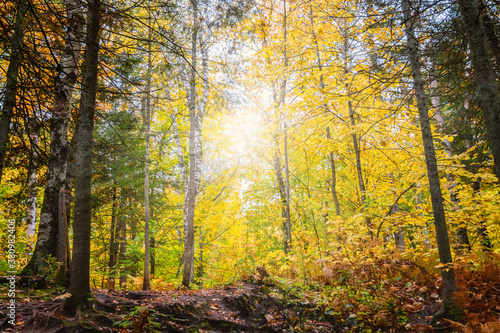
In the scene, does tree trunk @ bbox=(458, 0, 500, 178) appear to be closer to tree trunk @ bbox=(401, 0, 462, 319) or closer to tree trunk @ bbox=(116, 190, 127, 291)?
tree trunk @ bbox=(401, 0, 462, 319)

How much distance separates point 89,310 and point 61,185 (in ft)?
10.2

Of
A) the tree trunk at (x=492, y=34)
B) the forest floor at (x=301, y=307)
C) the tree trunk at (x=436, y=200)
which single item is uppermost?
the tree trunk at (x=492, y=34)

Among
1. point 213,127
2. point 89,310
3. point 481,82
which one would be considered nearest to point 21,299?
point 89,310

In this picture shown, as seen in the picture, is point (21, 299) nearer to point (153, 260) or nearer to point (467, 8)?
point (467, 8)

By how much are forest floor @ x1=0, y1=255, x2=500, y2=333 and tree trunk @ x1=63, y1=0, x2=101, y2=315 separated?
219mm

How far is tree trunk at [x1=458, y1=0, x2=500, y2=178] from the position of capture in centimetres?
350

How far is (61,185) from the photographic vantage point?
218 inches

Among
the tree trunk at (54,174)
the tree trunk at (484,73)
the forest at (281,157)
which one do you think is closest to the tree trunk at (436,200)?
the forest at (281,157)

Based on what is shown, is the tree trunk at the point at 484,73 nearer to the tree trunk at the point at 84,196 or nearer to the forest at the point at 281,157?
the forest at the point at 281,157

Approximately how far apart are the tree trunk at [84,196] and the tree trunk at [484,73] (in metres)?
5.40

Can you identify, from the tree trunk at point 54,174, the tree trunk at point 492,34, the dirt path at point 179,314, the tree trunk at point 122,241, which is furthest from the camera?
the tree trunk at point 122,241

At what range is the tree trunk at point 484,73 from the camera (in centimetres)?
350

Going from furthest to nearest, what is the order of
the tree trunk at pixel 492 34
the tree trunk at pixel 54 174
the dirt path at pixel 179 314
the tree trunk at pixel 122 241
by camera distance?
the tree trunk at pixel 122 241, the tree trunk at pixel 54 174, the tree trunk at pixel 492 34, the dirt path at pixel 179 314

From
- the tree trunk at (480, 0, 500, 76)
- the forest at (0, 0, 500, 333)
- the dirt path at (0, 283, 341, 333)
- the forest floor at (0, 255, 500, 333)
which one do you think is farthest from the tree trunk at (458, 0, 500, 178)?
the dirt path at (0, 283, 341, 333)
